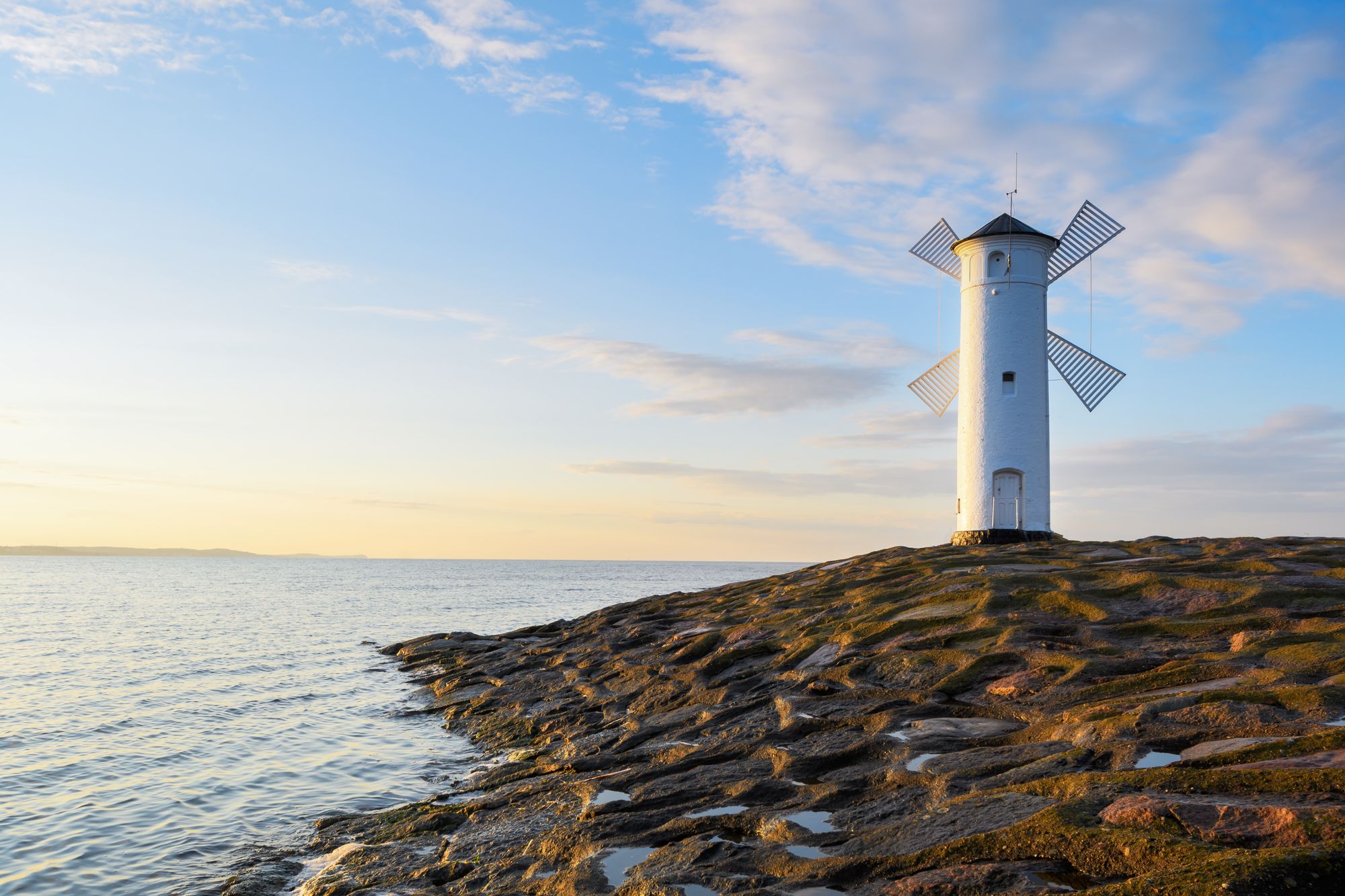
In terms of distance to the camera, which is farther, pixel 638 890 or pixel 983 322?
pixel 983 322

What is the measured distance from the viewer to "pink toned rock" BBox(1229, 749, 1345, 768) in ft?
21.3

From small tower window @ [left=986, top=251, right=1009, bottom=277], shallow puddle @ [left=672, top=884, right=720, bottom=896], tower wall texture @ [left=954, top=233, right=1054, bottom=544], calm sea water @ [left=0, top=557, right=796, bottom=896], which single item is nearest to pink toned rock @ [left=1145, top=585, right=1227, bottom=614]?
shallow puddle @ [left=672, top=884, right=720, bottom=896]

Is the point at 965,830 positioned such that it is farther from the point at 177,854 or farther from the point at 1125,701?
the point at 177,854

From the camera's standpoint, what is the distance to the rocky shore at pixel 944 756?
6172 millimetres

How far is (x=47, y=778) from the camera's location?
52.7 ft

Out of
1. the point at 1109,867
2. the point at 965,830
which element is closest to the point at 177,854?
the point at 965,830

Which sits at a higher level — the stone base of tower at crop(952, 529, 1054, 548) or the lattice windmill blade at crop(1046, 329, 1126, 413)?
the lattice windmill blade at crop(1046, 329, 1126, 413)

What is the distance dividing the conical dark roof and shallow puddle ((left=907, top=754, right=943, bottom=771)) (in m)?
25.6

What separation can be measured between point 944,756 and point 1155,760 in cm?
189

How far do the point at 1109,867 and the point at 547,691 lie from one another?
1600cm

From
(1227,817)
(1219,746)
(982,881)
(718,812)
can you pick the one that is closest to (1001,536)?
(1219,746)

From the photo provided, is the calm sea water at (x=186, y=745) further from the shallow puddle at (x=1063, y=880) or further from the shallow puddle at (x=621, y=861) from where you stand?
the shallow puddle at (x=1063, y=880)

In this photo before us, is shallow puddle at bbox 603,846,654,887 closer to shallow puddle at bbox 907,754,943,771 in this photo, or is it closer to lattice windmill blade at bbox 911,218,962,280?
shallow puddle at bbox 907,754,943,771

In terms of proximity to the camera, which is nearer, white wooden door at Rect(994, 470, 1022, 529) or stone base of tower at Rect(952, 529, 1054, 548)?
stone base of tower at Rect(952, 529, 1054, 548)
